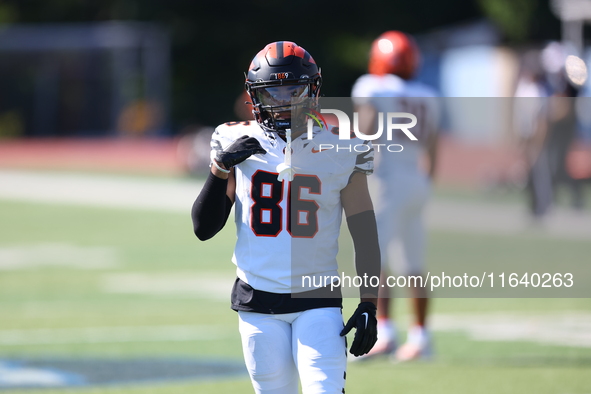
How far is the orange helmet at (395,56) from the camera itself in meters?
6.41

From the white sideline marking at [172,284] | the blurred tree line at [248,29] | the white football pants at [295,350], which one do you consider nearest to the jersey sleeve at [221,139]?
the white football pants at [295,350]

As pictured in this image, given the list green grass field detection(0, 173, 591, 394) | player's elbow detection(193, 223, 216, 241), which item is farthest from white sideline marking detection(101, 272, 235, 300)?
player's elbow detection(193, 223, 216, 241)

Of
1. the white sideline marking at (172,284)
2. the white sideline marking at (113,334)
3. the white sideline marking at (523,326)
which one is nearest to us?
the white sideline marking at (523,326)

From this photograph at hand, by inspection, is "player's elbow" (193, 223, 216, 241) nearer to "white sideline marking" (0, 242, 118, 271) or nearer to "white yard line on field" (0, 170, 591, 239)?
"white sideline marking" (0, 242, 118, 271)

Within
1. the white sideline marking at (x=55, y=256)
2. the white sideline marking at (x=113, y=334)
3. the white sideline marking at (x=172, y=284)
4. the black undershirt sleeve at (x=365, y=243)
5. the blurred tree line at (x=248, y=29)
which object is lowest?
the white sideline marking at (x=55, y=256)

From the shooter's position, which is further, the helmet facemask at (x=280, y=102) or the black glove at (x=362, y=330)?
the helmet facemask at (x=280, y=102)

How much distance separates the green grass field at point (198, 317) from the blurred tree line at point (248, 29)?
24607 millimetres

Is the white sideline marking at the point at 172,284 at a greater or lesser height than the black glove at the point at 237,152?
lesser

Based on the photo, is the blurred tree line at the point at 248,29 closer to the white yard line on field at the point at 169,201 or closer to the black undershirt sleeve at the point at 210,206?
the white yard line on field at the point at 169,201

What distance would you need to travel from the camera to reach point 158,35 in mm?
33969

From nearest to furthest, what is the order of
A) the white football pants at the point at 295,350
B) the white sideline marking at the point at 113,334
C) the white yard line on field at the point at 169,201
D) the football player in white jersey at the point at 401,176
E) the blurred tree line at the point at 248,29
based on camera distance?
the white football pants at the point at 295,350 → the football player in white jersey at the point at 401,176 → the white sideline marking at the point at 113,334 → the white yard line on field at the point at 169,201 → the blurred tree line at the point at 248,29

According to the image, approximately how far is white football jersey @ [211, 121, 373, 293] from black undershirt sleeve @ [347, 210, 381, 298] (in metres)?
0.09

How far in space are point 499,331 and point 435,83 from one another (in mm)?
23550

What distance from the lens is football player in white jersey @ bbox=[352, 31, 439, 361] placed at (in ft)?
20.4
